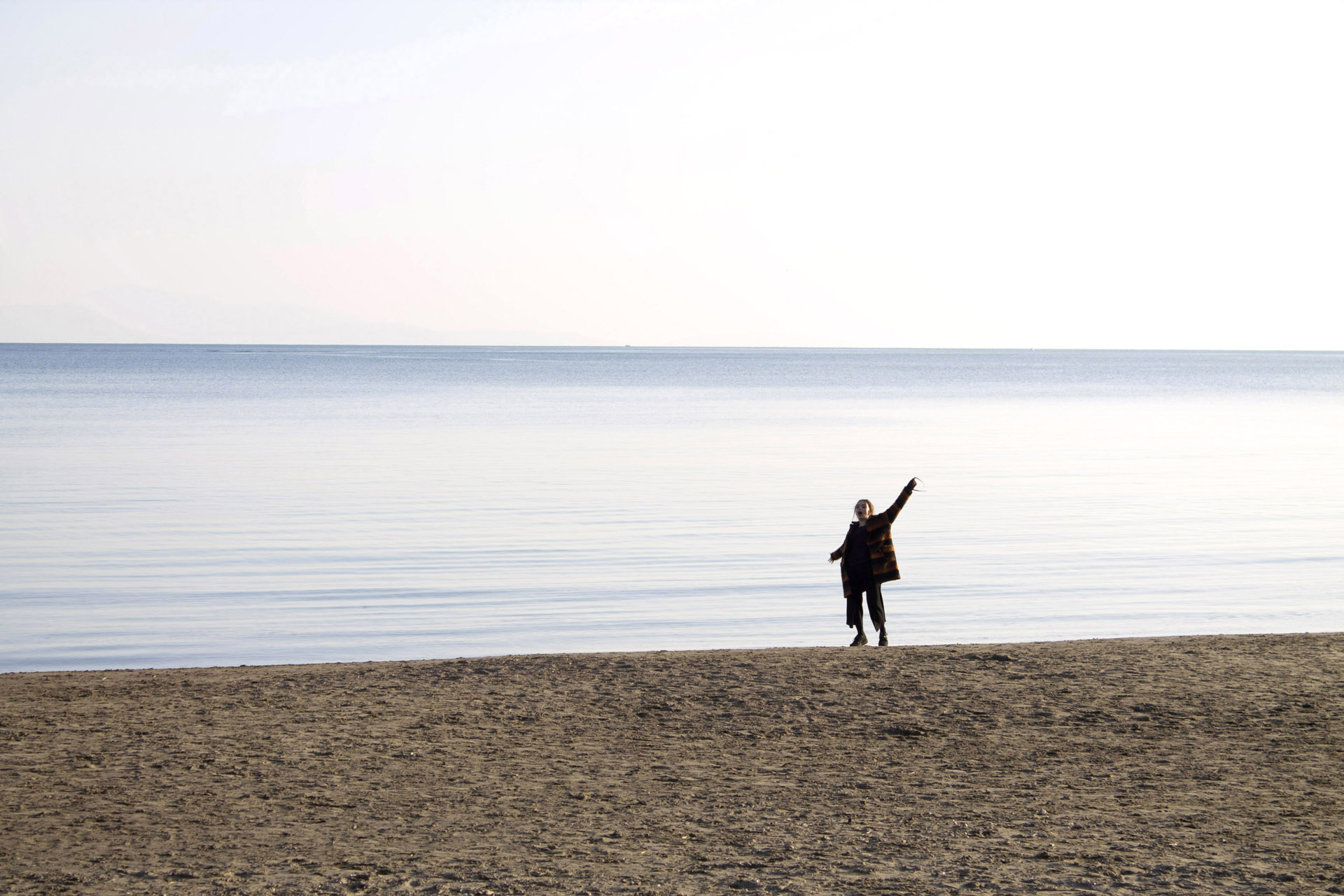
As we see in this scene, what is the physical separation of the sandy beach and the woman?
0.70 meters

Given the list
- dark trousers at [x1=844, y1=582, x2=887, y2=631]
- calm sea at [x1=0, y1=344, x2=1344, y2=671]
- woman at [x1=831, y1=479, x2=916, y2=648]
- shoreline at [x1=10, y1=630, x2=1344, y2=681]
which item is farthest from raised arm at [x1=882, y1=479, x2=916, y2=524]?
calm sea at [x1=0, y1=344, x2=1344, y2=671]

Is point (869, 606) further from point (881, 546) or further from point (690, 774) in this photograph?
point (690, 774)

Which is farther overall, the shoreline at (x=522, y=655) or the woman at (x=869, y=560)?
the woman at (x=869, y=560)

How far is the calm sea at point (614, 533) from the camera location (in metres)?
13.5

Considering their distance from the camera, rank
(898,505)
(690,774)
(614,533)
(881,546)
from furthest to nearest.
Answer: (614,533) < (881,546) < (898,505) < (690,774)

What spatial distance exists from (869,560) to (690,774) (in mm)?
4002

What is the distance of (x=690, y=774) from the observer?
289 inches

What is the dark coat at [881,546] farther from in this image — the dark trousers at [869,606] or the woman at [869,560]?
the dark trousers at [869,606]

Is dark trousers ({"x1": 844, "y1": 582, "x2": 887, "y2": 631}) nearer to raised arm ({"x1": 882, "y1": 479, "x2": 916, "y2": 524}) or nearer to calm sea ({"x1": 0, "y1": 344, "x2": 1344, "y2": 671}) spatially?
raised arm ({"x1": 882, "y1": 479, "x2": 916, "y2": 524})

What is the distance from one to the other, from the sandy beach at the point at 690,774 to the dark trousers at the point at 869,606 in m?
0.63

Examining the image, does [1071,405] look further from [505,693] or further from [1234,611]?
[505,693]

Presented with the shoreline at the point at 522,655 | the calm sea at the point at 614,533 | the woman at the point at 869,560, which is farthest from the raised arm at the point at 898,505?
the calm sea at the point at 614,533

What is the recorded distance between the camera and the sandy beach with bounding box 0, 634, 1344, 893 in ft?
18.9

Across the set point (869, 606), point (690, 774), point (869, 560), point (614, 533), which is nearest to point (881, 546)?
point (869, 560)
